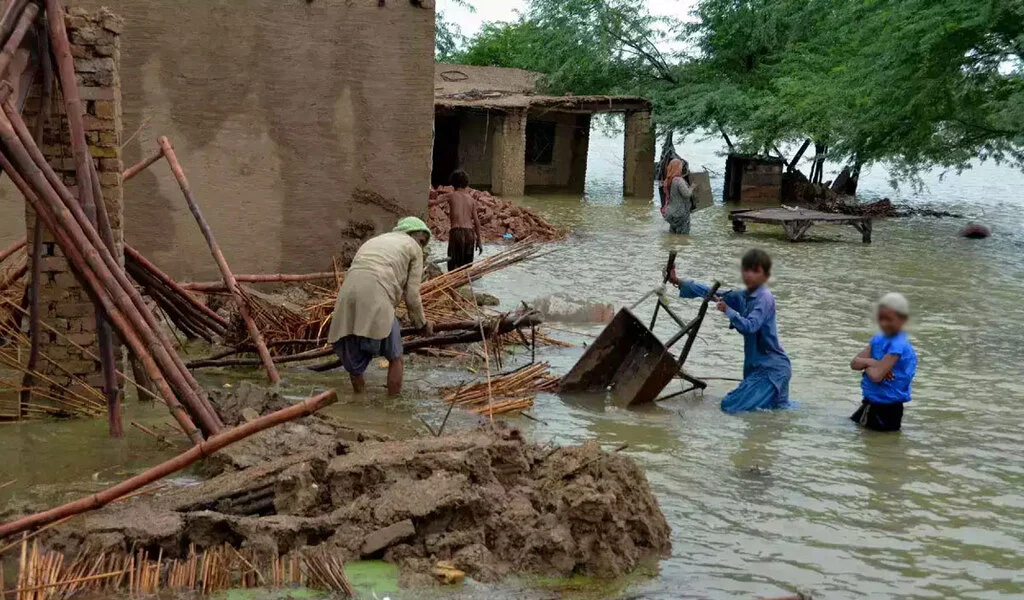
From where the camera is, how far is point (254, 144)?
35.7ft

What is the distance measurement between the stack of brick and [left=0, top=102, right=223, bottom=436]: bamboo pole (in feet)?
3.62

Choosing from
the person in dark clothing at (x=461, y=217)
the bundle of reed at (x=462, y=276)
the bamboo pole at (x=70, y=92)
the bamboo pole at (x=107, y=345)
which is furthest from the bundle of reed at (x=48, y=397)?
the person in dark clothing at (x=461, y=217)

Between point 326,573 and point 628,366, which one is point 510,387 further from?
point 326,573

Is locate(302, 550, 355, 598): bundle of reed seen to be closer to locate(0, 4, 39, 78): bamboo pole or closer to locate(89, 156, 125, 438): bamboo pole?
locate(89, 156, 125, 438): bamboo pole

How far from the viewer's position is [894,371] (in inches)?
306

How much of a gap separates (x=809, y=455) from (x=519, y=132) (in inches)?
830

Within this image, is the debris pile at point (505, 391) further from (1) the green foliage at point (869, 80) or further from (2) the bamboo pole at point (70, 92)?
(1) the green foliage at point (869, 80)

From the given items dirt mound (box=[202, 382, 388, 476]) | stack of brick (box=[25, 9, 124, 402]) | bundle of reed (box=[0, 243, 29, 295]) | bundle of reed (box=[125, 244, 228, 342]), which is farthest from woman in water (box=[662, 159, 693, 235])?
stack of brick (box=[25, 9, 124, 402])

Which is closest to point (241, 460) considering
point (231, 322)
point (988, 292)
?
point (231, 322)

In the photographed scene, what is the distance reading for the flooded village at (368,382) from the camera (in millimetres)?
5297

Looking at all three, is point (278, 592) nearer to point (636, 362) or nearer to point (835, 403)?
point (636, 362)

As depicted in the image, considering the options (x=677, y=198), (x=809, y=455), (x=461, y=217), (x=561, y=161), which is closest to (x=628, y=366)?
(x=809, y=455)

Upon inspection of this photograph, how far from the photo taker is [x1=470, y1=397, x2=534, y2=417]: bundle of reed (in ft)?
26.8

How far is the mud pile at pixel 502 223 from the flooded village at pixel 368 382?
Result: 4.52 m
